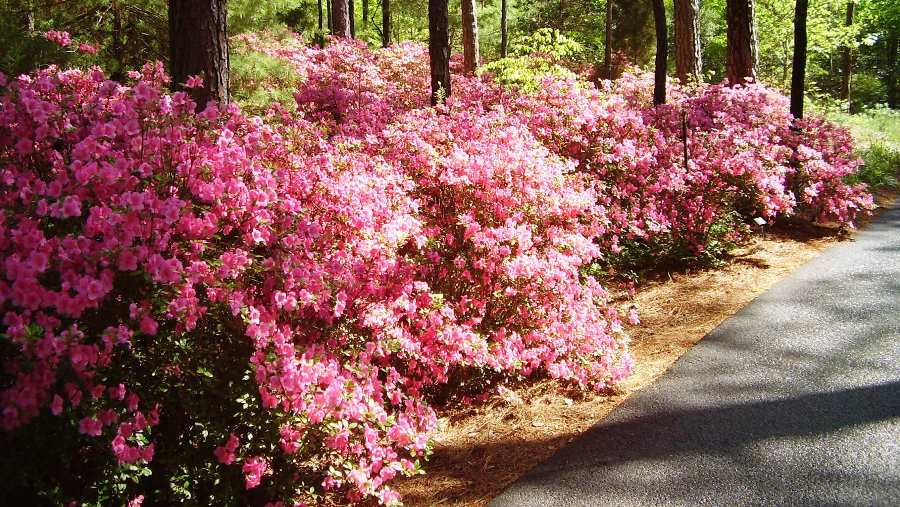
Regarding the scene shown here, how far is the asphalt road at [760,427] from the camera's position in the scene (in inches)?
127

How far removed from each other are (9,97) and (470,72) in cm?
1375

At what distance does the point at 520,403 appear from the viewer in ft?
15.4

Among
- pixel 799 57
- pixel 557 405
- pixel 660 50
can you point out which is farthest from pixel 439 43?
pixel 557 405

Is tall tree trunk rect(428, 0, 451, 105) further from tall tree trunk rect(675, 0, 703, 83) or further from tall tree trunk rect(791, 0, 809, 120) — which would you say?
tall tree trunk rect(675, 0, 703, 83)

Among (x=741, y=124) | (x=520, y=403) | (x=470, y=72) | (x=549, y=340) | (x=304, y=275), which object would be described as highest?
(x=470, y=72)

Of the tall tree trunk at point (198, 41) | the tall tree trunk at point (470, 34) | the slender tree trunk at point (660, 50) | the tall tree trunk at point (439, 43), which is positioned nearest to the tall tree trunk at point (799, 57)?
the slender tree trunk at point (660, 50)

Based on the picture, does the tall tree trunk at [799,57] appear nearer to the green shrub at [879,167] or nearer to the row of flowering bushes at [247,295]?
the green shrub at [879,167]

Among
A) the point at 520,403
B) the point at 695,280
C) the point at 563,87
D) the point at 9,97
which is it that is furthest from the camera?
the point at 563,87

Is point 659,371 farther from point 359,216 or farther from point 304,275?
point 304,275

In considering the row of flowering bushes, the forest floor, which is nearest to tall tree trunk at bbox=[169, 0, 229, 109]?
the row of flowering bushes

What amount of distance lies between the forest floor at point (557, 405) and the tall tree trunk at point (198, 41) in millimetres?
3203

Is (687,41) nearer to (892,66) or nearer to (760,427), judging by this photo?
(760,427)

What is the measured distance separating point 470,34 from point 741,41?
739cm

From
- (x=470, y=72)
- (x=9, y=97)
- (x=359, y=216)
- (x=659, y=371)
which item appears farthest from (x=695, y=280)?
(x=470, y=72)
